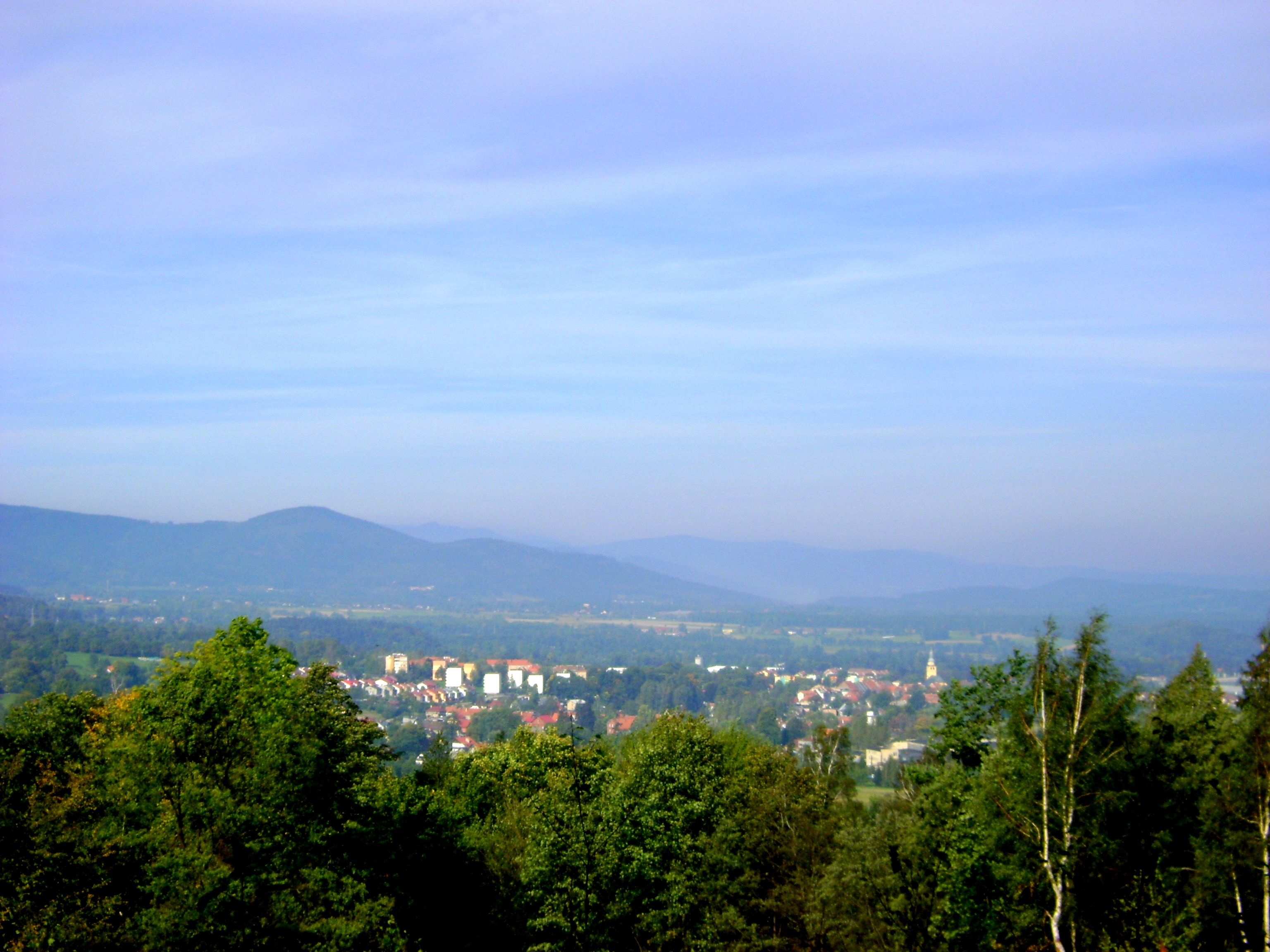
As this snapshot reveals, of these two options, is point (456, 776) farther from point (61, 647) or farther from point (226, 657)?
point (61, 647)

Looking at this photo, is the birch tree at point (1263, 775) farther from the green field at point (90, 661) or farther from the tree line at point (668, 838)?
the green field at point (90, 661)

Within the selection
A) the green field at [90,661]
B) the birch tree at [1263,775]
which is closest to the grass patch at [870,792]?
the birch tree at [1263,775]

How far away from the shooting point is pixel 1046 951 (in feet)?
62.5

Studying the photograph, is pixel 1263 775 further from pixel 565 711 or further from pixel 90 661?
pixel 90 661

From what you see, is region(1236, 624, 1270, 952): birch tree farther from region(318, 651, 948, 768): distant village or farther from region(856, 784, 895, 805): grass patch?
region(318, 651, 948, 768): distant village

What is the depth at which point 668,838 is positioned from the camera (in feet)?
84.5

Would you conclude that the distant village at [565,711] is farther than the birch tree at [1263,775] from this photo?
Yes

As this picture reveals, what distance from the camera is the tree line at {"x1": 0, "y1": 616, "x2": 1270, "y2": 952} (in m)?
17.6

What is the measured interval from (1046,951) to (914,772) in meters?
8.33

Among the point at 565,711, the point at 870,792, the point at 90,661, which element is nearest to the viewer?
the point at 870,792

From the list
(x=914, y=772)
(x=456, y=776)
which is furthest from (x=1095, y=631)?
(x=456, y=776)

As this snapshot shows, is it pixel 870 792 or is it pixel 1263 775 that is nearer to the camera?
pixel 1263 775

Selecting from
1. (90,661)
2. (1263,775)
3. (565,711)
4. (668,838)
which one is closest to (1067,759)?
(1263,775)

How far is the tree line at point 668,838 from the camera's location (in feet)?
57.6
